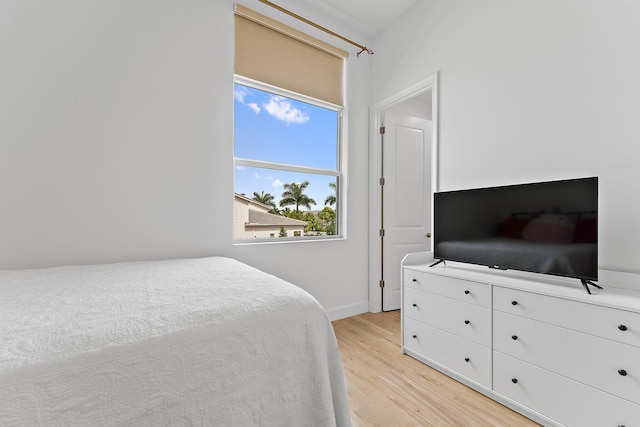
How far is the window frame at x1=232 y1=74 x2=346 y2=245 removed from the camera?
96.7 inches

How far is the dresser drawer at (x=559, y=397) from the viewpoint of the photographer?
1.20 metres

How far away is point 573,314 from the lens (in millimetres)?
1336

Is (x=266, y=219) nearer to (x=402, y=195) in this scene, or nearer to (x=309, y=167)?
(x=309, y=167)

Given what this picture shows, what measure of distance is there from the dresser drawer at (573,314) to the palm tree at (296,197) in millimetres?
1780

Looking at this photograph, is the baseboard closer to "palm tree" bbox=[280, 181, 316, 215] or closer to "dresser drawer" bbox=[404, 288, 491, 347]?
"dresser drawer" bbox=[404, 288, 491, 347]

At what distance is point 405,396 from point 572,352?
2.89 ft

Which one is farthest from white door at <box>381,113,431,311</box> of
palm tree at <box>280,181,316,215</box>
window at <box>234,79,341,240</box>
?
palm tree at <box>280,181,316,215</box>

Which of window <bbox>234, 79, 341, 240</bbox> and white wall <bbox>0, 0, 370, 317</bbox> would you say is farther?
window <bbox>234, 79, 341, 240</bbox>

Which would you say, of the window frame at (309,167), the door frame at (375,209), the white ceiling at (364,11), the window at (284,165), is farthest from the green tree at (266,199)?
the white ceiling at (364,11)

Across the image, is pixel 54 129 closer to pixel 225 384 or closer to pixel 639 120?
pixel 225 384

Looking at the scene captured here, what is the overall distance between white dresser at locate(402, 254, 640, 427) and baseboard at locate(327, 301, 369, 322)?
39.1 inches

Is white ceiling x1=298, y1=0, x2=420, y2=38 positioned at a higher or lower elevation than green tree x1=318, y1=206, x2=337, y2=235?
higher

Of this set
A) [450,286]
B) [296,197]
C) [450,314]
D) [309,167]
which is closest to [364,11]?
[309,167]

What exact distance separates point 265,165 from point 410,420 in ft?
6.93
